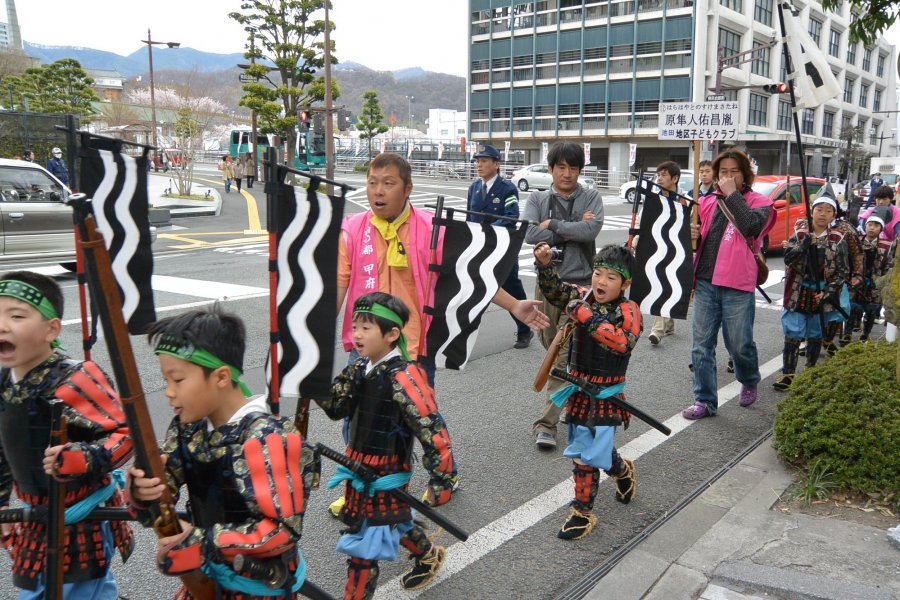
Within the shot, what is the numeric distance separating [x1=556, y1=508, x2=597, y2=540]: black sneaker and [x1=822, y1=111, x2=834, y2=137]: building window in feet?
220

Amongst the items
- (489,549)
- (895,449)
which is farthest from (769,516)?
(489,549)

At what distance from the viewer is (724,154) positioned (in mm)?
5508

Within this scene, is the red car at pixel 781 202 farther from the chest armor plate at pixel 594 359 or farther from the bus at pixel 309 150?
the bus at pixel 309 150

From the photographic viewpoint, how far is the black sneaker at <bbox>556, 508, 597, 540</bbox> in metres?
3.78

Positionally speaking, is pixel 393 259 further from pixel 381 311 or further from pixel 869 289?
pixel 869 289

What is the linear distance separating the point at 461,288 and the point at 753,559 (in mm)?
1883

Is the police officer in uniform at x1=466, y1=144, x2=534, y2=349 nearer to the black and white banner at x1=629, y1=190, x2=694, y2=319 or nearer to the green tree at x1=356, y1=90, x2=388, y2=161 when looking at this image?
the black and white banner at x1=629, y1=190, x2=694, y2=319

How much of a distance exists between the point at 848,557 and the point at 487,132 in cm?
6063

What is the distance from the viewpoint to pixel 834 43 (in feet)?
206

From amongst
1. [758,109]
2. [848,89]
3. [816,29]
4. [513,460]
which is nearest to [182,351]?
[513,460]

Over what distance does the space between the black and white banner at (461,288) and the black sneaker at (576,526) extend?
102 centimetres

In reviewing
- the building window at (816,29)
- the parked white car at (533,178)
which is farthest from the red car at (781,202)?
the building window at (816,29)

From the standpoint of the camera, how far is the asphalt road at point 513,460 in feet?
11.3

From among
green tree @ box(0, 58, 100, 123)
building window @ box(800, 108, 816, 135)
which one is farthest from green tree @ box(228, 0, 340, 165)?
building window @ box(800, 108, 816, 135)
